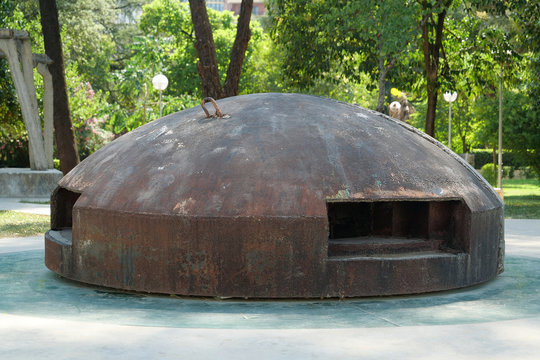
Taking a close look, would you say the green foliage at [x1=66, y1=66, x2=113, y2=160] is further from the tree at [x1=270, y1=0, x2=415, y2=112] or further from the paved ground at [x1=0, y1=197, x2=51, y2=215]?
the paved ground at [x1=0, y1=197, x2=51, y2=215]

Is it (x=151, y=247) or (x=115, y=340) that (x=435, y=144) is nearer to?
(x=151, y=247)

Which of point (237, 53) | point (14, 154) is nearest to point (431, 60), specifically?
point (237, 53)

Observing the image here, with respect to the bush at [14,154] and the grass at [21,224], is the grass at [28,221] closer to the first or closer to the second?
the grass at [21,224]

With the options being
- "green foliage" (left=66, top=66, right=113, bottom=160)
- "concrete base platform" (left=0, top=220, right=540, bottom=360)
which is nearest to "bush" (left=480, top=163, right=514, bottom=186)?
"green foliage" (left=66, top=66, right=113, bottom=160)

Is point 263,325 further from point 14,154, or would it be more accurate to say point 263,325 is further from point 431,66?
point 14,154

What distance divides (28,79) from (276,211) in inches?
594

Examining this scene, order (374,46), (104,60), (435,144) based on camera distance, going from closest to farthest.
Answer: (435,144)
(374,46)
(104,60)

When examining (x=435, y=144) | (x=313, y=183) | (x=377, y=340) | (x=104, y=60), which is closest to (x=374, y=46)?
(x=435, y=144)

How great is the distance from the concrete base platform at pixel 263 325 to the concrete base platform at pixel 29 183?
42.5ft

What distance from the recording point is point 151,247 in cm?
628

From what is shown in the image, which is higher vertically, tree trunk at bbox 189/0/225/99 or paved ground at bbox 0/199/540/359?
tree trunk at bbox 189/0/225/99

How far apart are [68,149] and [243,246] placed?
14293 millimetres

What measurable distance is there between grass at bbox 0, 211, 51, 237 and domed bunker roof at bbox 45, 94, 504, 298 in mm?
5322

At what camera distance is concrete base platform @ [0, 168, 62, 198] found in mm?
19812
